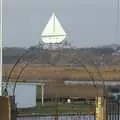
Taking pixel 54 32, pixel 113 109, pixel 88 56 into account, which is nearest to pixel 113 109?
pixel 113 109

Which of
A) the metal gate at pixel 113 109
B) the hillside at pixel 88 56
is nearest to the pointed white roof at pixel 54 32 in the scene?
the hillside at pixel 88 56

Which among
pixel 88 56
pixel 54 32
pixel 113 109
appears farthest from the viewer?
pixel 88 56

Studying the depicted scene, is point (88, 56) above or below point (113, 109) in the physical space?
above

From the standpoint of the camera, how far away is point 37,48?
536 inches

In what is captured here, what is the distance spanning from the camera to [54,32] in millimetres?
11195

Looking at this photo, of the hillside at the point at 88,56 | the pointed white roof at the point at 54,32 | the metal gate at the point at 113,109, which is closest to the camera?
the metal gate at the point at 113,109

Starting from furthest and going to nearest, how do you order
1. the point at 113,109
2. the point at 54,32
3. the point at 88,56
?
the point at 88,56 < the point at 54,32 < the point at 113,109

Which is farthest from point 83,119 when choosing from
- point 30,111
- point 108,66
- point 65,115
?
point 108,66

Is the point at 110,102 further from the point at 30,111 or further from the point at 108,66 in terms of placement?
the point at 108,66

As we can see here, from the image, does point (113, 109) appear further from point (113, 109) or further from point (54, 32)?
point (54, 32)

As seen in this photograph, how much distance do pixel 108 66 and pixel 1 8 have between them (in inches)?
487

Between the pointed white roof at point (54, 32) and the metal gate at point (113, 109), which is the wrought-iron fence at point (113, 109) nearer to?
the metal gate at point (113, 109)

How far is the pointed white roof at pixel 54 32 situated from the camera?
11.3m

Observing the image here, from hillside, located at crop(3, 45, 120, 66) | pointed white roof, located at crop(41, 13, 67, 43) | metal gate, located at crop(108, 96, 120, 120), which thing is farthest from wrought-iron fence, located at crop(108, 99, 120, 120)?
hillside, located at crop(3, 45, 120, 66)
